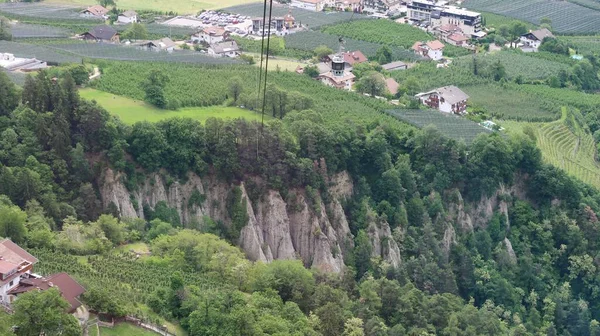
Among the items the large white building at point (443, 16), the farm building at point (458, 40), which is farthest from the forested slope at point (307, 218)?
the large white building at point (443, 16)

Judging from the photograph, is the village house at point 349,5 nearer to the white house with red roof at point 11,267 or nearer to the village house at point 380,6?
the village house at point 380,6

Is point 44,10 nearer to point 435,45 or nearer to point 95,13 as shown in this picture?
point 95,13

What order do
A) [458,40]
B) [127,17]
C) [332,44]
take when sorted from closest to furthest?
[332,44]
[127,17]
[458,40]

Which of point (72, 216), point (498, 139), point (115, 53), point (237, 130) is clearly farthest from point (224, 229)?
point (115, 53)

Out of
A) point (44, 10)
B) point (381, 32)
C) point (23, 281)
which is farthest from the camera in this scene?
point (381, 32)

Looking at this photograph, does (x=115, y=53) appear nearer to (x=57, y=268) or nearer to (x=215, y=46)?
(x=215, y=46)

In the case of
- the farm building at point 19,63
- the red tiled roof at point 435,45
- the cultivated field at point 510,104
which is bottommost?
the cultivated field at point 510,104

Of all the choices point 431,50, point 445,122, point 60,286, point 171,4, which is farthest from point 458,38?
point 60,286
